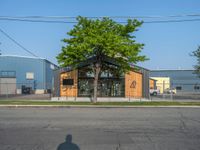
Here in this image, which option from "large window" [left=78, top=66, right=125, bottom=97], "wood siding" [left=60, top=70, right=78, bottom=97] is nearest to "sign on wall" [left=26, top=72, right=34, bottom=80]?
"wood siding" [left=60, top=70, right=78, bottom=97]

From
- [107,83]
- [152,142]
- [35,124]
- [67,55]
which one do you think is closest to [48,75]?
[107,83]

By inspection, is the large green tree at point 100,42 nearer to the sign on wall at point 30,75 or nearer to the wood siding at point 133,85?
the wood siding at point 133,85

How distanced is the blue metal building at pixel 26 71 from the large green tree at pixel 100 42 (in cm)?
3677

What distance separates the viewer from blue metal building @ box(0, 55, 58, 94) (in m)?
68.5

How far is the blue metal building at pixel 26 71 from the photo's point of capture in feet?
225

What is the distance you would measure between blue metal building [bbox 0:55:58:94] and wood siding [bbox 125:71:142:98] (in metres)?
31.6

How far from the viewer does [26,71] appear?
228ft

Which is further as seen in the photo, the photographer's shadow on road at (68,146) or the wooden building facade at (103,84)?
the wooden building facade at (103,84)

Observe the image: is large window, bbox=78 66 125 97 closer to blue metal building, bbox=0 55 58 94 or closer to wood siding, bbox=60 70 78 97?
wood siding, bbox=60 70 78 97

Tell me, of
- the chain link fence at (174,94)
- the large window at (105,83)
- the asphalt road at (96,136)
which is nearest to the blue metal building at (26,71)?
the chain link fence at (174,94)

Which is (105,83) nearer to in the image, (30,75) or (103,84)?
(103,84)

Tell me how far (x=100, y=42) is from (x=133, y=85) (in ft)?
37.5

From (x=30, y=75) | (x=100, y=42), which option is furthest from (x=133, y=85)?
(x=30, y=75)

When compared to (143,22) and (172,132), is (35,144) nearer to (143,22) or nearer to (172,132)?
(172,132)
